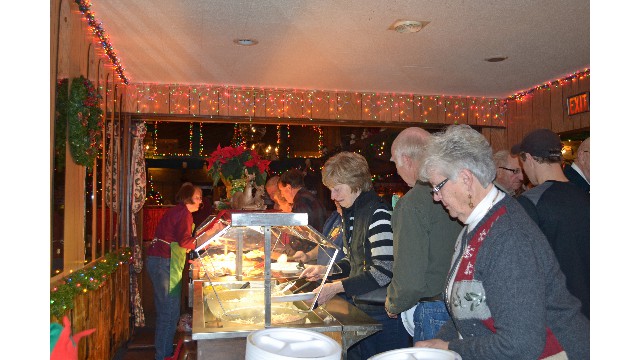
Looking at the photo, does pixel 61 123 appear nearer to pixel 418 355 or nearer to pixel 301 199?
pixel 301 199

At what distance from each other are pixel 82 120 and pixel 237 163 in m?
1.16

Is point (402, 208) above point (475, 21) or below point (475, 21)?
below

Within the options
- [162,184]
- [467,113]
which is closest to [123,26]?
[467,113]

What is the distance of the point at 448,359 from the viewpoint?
1.46 metres

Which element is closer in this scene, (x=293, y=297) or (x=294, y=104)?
(x=293, y=297)

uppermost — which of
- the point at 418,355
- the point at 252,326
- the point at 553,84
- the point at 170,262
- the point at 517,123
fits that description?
the point at 553,84

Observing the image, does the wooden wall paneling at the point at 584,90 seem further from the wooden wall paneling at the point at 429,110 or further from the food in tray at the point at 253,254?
the food in tray at the point at 253,254

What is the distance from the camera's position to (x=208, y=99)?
6969mm

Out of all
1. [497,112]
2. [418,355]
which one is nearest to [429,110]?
[497,112]

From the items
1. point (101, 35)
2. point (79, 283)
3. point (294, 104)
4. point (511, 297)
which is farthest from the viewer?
point (294, 104)

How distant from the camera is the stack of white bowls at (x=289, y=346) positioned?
55.0 inches

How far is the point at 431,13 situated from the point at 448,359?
3.37 m

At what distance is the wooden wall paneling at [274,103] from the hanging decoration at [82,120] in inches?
125
